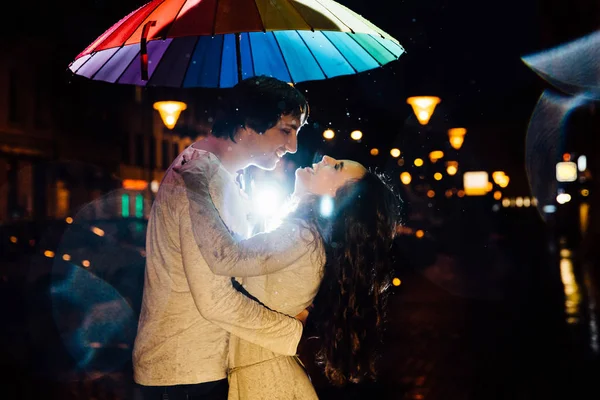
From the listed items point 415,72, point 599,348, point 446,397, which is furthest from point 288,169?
point 446,397

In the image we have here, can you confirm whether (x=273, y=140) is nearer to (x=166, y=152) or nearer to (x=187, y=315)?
(x=187, y=315)

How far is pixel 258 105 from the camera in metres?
3.15

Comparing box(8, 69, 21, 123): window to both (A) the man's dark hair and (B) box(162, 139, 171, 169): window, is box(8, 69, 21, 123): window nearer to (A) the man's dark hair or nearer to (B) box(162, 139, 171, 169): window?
(B) box(162, 139, 171, 169): window

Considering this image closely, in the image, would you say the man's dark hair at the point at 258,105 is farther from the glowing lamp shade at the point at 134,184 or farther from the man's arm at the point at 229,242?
the glowing lamp shade at the point at 134,184

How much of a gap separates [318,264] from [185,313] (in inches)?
22.5

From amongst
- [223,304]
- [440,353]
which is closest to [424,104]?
[440,353]

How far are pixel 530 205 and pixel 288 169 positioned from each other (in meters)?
58.0

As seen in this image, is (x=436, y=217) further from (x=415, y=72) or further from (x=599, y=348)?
(x=599, y=348)

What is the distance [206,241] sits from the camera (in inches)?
110

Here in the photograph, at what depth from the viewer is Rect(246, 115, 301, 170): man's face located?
3207mm

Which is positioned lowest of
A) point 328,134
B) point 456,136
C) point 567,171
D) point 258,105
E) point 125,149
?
point 258,105

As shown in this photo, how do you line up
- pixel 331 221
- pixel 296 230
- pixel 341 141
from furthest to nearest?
pixel 341 141 → pixel 331 221 → pixel 296 230

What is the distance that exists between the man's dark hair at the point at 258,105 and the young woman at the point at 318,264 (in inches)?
9.1

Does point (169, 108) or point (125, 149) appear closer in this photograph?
point (169, 108)
